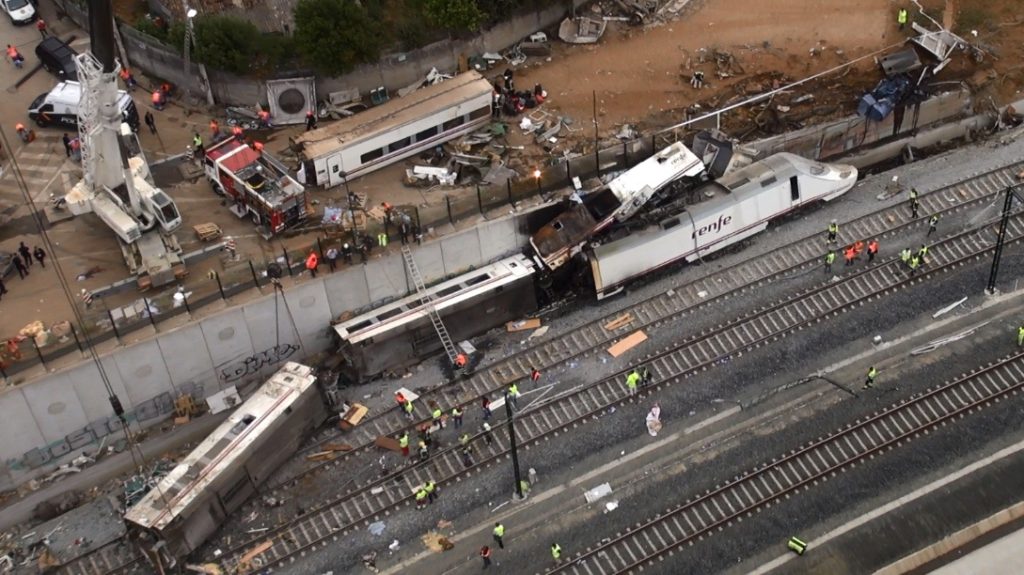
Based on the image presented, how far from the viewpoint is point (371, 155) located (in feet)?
144

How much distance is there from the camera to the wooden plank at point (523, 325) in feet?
138

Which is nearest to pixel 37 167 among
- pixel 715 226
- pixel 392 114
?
pixel 392 114

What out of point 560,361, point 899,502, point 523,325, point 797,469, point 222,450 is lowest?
point 899,502

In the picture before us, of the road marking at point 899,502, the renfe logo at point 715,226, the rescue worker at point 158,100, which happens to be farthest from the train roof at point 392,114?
the road marking at point 899,502

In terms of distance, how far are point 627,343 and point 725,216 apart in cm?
647

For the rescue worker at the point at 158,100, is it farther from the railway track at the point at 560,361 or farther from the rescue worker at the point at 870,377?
the rescue worker at the point at 870,377

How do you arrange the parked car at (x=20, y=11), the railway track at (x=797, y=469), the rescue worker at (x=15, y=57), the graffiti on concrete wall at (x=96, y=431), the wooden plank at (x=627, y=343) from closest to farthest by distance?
1. the railway track at (x=797, y=469)
2. the graffiti on concrete wall at (x=96, y=431)
3. the wooden plank at (x=627, y=343)
4. the rescue worker at (x=15, y=57)
5. the parked car at (x=20, y=11)

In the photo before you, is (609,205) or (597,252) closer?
(597,252)

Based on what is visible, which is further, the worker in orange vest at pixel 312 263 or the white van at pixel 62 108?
the white van at pixel 62 108

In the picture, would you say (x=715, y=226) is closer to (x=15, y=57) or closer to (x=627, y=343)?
(x=627, y=343)

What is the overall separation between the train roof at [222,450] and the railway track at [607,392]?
2453 millimetres

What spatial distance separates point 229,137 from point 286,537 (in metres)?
16.9

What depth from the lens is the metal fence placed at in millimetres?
37031

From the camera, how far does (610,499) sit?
1412 inches
